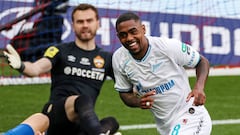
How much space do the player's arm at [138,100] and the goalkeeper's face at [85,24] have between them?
0.82 m

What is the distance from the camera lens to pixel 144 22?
12945mm

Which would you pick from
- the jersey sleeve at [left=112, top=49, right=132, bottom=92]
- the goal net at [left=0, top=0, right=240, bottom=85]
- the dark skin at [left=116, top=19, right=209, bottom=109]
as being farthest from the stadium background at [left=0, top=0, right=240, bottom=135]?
the dark skin at [left=116, top=19, right=209, bottom=109]

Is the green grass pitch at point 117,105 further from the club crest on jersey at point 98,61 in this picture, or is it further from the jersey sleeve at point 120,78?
the jersey sleeve at point 120,78

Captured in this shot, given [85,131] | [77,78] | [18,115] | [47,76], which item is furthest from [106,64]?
[47,76]

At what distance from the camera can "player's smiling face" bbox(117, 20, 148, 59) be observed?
581 cm

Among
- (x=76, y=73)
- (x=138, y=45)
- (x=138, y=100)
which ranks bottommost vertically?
(x=76, y=73)

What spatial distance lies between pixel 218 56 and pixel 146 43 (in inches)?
305

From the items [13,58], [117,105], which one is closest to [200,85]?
[13,58]

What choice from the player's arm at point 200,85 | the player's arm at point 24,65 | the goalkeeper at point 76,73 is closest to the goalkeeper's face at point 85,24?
the goalkeeper at point 76,73

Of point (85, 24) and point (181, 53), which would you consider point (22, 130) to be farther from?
point (181, 53)

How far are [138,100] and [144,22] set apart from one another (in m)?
7.04

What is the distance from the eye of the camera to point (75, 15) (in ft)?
22.6

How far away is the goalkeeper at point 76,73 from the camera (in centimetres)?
656

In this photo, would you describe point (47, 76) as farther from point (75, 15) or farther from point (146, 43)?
point (146, 43)
